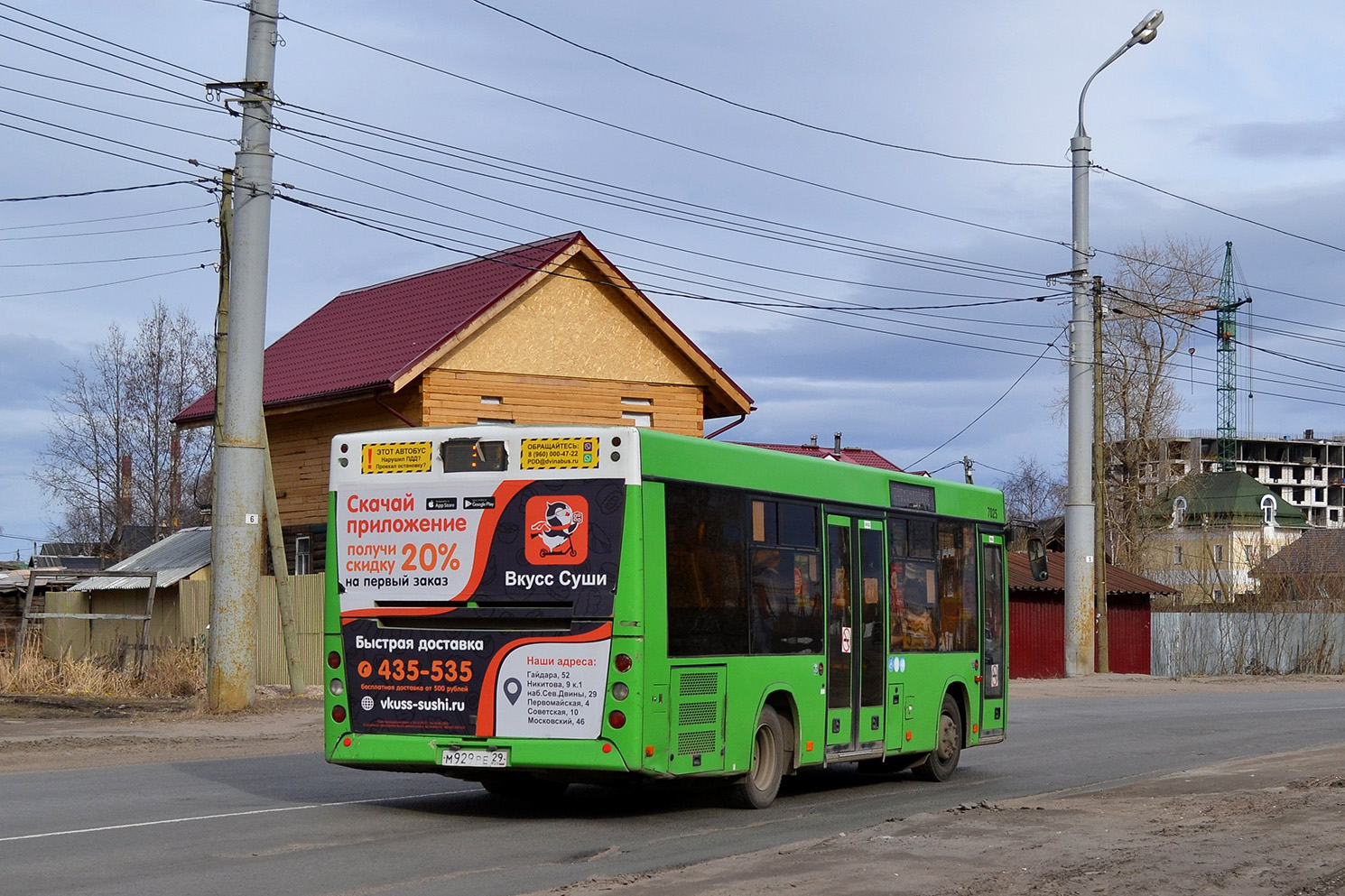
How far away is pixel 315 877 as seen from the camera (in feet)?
30.7

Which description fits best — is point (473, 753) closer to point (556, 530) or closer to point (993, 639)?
point (556, 530)

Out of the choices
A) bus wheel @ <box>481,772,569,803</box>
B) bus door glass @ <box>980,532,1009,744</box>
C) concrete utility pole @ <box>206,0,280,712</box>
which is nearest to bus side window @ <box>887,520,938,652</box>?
bus door glass @ <box>980,532,1009,744</box>

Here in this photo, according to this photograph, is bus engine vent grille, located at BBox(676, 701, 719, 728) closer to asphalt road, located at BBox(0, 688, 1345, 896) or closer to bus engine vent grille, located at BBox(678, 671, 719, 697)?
bus engine vent grille, located at BBox(678, 671, 719, 697)

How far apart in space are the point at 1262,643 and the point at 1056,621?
19.9ft

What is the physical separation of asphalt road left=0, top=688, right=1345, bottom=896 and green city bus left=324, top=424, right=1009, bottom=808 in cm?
47

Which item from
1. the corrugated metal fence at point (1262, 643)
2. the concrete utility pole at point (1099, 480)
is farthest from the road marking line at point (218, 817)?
the corrugated metal fence at point (1262, 643)

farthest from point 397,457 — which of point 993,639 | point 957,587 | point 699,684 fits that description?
point 993,639

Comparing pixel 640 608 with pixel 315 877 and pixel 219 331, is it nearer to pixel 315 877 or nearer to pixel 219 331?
pixel 315 877

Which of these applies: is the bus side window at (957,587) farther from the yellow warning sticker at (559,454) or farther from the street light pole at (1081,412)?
the street light pole at (1081,412)

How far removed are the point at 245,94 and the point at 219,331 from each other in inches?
151

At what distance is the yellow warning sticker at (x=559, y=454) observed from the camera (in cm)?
1162

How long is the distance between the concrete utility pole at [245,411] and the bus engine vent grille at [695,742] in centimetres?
1115

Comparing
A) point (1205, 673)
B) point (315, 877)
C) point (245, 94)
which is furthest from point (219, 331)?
point (1205, 673)

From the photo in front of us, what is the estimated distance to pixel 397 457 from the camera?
1238 cm
